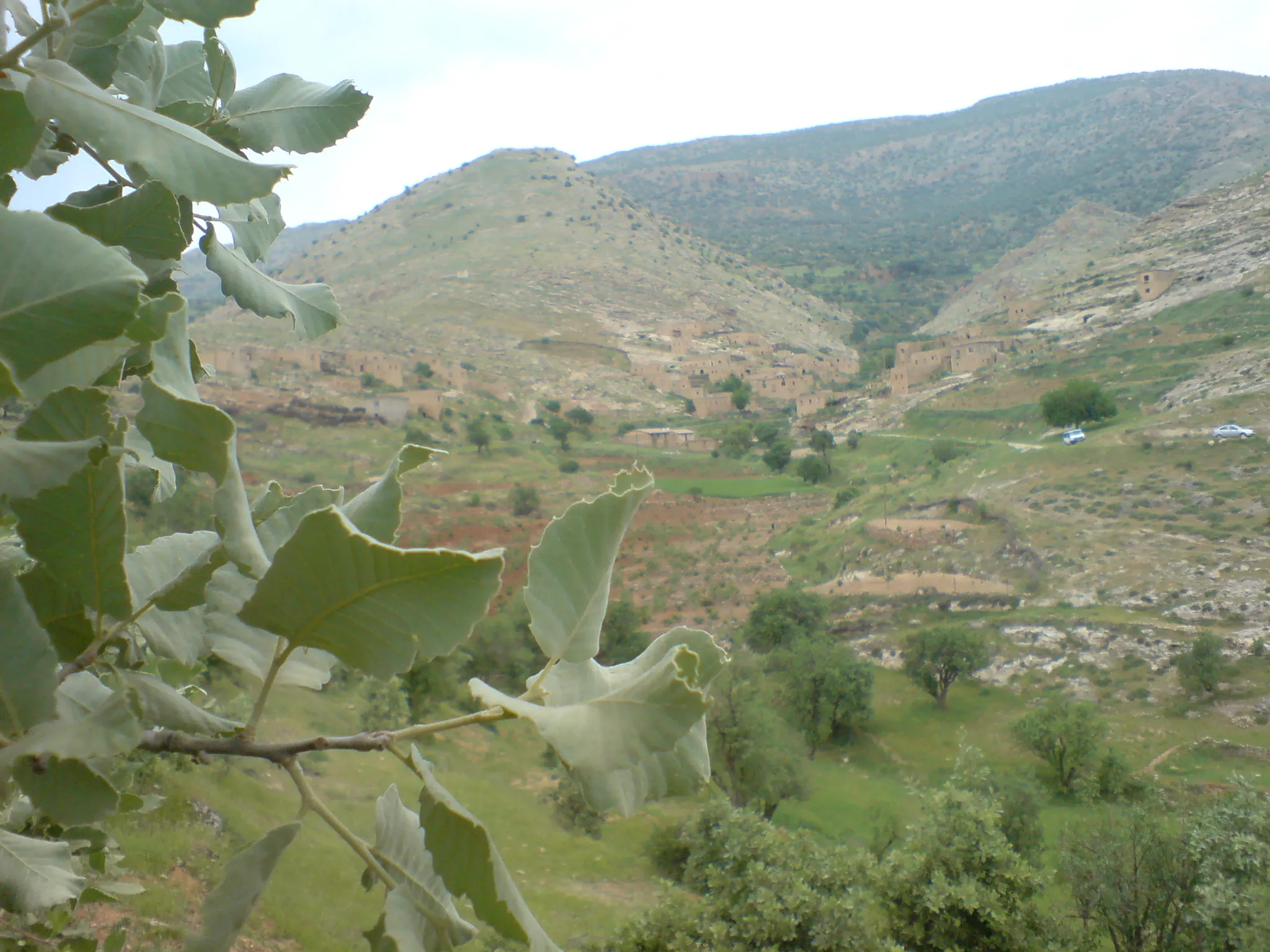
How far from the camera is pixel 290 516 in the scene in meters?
0.69

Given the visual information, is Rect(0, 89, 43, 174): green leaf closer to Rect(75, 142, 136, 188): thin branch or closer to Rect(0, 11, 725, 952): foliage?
Rect(0, 11, 725, 952): foliage

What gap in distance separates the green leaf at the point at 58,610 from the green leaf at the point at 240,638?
96 millimetres

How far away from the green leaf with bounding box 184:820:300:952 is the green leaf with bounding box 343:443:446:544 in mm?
249

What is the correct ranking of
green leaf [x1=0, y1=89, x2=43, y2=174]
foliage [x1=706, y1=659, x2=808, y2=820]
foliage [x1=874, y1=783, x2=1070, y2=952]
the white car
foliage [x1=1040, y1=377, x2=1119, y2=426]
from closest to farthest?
green leaf [x1=0, y1=89, x2=43, y2=174], foliage [x1=874, y1=783, x2=1070, y2=952], foliage [x1=706, y1=659, x2=808, y2=820], the white car, foliage [x1=1040, y1=377, x2=1119, y2=426]

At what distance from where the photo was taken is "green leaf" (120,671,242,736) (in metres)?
0.67

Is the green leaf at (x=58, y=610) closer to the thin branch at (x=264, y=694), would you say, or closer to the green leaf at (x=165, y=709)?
the green leaf at (x=165, y=709)

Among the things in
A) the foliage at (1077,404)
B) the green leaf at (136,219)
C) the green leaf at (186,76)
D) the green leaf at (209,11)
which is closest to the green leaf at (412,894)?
the green leaf at (136,219)

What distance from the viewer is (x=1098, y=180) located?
262ft

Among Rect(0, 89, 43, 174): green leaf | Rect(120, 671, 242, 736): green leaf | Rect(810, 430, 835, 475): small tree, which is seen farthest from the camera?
Rect(810, 430, 835, 475): small tree

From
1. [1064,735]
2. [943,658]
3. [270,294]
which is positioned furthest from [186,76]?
[943,658]

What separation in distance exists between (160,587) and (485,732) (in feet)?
77.2

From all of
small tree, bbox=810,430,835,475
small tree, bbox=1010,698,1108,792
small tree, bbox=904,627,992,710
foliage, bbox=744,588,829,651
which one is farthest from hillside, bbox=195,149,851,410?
small tree, bbox=1010,698,1108,792

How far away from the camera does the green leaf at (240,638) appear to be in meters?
0.68

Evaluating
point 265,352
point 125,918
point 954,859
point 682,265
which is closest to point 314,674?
point 125,918
